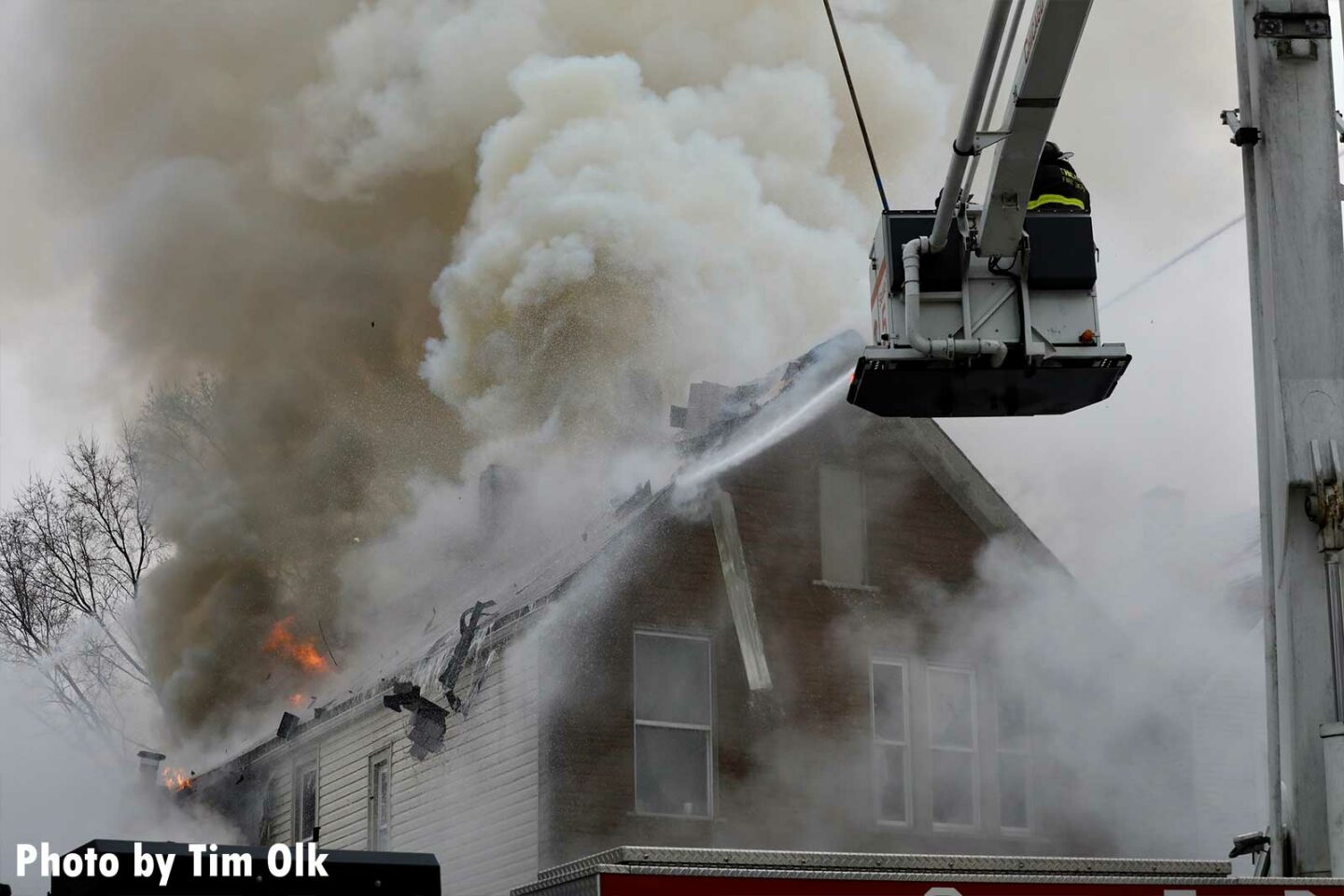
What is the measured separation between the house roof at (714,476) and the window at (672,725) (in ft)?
3.65

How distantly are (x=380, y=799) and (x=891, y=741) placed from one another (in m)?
4.93

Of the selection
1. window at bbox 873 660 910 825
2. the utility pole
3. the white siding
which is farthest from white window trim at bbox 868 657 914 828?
the utility pole

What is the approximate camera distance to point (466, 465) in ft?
73.9

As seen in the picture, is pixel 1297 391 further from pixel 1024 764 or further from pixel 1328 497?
pixel 1024 764

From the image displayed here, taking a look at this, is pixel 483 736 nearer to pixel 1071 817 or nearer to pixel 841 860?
pixel 1071 817

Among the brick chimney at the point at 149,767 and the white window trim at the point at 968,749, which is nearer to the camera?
the white window trim at the point at 968,749

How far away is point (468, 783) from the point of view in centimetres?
1642

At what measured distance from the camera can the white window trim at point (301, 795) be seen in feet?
62.2

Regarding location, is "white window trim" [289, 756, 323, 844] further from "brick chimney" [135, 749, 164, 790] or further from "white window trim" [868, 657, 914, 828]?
"white window trim" [868, 657, 914, 828]

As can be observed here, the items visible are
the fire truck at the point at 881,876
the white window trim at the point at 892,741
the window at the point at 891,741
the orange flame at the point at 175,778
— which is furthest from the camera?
the orange flame at the point at 175,778

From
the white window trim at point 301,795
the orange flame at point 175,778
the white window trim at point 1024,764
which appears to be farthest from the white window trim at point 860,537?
the orange flame at point 175,778

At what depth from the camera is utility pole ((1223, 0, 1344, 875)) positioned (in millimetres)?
7797

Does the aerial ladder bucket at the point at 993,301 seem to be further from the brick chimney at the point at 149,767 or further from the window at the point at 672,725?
the brick chimney at the point at 149,767

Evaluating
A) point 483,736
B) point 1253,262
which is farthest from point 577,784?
point 1253,262
